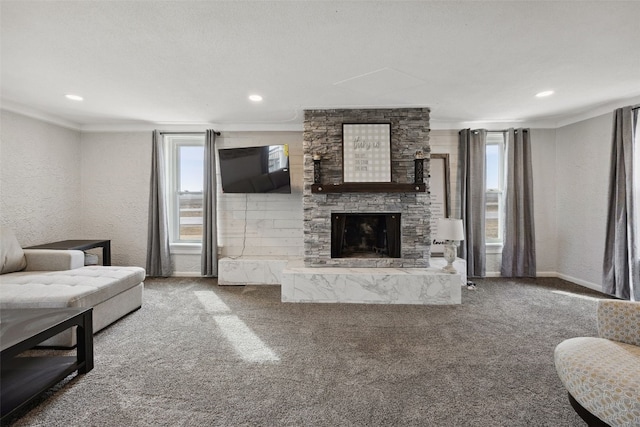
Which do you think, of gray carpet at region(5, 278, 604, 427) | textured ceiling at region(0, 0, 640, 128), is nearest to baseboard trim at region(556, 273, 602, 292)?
gray carpet at region(5, 278, 604, 427)

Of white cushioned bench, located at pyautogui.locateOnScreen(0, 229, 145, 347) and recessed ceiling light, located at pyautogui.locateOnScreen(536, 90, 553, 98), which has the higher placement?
recessed ceiling light, located at pyautogui.locateOnScreen(536, 90, 553, 98)

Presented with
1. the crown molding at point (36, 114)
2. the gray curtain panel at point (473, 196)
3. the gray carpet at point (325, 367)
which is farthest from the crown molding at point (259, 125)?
the gray carpet at point (325, 367)

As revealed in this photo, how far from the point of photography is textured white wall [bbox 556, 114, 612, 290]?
3752 mm

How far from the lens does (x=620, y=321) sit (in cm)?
159

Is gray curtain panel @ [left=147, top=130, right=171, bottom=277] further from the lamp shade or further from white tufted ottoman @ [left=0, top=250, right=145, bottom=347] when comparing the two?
the lamp shade

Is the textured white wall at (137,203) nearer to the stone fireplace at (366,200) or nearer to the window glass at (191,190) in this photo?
the window glass at (191,190)

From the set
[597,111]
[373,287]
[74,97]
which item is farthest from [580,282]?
[74,97]

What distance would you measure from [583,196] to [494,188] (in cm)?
106

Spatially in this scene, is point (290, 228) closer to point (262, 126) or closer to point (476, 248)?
point (262, 126)

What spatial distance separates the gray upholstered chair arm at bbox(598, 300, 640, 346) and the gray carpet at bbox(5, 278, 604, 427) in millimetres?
474

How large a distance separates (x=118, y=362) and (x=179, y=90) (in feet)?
8.37

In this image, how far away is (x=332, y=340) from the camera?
8.07 ft

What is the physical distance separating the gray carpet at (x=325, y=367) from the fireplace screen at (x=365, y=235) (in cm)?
78

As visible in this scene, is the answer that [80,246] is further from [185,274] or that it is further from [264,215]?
[264,215]
